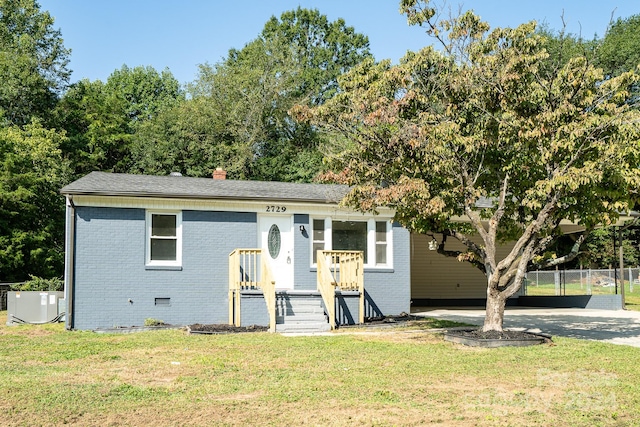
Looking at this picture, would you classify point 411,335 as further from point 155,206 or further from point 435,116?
point 155,206

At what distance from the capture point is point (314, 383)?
8344 mm

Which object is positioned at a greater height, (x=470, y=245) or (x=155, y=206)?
(x=155, y=206)

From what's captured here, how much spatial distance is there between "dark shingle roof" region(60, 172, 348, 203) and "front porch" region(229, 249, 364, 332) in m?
1.44

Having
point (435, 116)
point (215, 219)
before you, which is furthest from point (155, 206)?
point (435, 116)

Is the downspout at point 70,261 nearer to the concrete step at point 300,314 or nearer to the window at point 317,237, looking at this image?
the concrete step at point 300,314

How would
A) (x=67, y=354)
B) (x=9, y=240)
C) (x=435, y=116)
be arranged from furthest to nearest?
(x=9, y=240), (x=435, y=116), (x=67, y=354)

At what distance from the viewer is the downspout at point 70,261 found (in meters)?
14.9

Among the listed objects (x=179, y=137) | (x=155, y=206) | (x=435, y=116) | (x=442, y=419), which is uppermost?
(x=179, y=137)

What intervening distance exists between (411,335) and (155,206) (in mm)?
6637

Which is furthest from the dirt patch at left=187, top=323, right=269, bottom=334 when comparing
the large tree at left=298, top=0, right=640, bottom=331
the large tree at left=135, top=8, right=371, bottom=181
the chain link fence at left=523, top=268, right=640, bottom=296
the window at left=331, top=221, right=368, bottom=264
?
the large tree at left=135, top=8, right=371, bottom=181

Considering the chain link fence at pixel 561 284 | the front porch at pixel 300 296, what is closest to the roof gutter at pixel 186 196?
the front porch at pixel 300 296

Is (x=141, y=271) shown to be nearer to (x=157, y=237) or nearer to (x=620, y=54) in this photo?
(x=157, y=237)

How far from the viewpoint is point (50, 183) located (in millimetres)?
28469

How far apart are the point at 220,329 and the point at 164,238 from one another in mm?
2946
